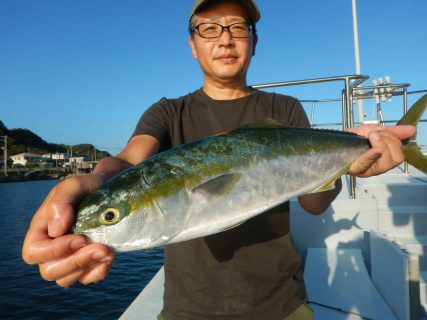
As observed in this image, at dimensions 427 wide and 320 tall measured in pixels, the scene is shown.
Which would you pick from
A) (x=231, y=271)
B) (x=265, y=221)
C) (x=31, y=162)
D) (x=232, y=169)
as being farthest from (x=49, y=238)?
(x=31, y=162)

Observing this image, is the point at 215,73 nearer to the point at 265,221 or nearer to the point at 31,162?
the point at 265,221

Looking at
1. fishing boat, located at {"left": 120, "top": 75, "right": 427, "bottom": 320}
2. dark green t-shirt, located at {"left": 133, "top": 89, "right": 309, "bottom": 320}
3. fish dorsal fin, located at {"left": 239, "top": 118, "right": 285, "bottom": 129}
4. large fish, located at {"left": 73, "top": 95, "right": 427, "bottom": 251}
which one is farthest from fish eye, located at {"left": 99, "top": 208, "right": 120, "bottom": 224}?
fishing boat, located at {"left": 120, "top": 75, "right": 427, "bottom": 320}

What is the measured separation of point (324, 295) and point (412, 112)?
8.56 ft

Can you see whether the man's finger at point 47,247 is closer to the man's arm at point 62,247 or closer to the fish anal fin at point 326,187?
the man's arm at point 62,247

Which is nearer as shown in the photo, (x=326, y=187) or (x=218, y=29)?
(x=326, y=187)

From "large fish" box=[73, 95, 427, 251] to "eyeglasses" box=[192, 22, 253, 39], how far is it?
89 centimetres

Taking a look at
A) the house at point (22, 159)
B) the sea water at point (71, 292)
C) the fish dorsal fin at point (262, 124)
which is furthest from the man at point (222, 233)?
the house at point (22, 159)

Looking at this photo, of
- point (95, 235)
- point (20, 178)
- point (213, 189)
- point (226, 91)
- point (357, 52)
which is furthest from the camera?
point (20, 178)

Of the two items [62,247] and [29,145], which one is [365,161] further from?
[29,145]

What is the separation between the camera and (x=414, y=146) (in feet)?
8.50

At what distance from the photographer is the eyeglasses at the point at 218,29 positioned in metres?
2.60

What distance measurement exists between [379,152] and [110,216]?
1.90 m

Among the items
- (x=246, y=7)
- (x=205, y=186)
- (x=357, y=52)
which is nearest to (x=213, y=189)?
(x=205, y=186)

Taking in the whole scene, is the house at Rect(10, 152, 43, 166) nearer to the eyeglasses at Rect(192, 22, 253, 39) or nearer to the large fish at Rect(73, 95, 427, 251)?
the eyeglasses at Rect(192, 22, 253, 39)
